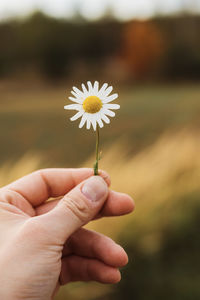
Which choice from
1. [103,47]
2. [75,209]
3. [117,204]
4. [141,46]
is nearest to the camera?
[75,209]

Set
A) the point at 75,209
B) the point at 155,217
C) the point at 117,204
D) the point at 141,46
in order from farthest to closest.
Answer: the point at 141,46 < the point at 155,217 < the point at 117,204 < the point at 75,209

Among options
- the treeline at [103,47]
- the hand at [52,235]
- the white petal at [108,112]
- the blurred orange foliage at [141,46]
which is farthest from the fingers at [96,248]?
the blurred orange foliage at [141,46]

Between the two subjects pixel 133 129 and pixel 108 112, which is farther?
pixel 133 129

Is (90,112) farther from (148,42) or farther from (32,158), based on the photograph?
(148,42)

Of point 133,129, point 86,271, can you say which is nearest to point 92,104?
point 86,271

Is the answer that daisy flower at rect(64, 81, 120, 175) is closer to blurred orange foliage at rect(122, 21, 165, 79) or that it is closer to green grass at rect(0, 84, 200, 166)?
green grass at rect(0, 84, 200, 166)

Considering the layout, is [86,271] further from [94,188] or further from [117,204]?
[94,188]

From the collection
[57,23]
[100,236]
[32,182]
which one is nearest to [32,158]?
[32,182]

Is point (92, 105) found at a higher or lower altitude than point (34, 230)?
higher
